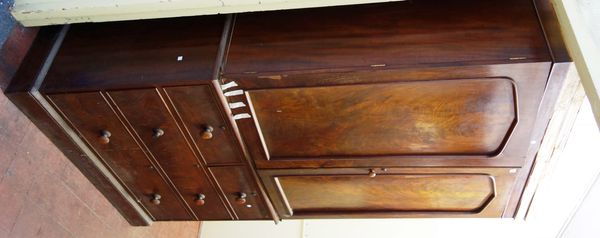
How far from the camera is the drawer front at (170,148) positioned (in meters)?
1.58

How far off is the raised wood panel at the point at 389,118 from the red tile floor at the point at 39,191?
0.77 metres

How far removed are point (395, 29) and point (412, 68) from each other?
155 millimetres

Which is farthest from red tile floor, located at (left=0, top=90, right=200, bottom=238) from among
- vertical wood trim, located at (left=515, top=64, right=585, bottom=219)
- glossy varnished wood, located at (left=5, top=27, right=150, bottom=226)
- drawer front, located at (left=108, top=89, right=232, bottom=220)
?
vertical wood trim, located at (left=515, top=64, right=585, bottom=219)

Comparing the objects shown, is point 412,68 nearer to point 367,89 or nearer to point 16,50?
point 367,89

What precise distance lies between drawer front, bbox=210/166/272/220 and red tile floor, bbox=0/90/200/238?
55cm

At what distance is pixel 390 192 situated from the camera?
72.4 inches

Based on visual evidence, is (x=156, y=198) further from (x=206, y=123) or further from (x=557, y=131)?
(x=557, y=131)

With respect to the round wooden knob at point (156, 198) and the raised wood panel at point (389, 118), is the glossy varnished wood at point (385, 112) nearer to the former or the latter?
the raised wood panel at point (389, 118)

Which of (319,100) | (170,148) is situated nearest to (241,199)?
(170,148)

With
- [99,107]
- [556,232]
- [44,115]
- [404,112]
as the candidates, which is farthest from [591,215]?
[44,115]

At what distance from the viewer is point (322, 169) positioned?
1.72m

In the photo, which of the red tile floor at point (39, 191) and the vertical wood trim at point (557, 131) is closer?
the vertical wood trim at point (557, 131)

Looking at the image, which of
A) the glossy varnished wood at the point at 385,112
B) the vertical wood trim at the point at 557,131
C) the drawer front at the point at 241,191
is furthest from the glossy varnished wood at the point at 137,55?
the vertical wood trim at the point at 557,131

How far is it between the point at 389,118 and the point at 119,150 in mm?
938
